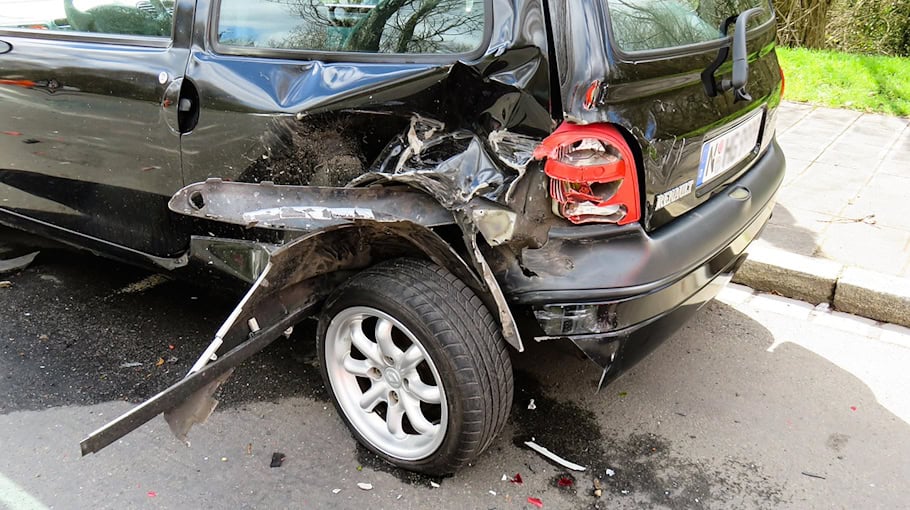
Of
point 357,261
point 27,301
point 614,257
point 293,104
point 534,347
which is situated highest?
point 293,104

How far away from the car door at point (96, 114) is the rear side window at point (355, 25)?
0.25 m

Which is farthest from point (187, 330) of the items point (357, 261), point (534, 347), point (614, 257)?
point (614, 257)

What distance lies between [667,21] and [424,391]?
150cm

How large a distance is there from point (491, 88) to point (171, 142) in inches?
50.7

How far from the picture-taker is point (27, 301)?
12.2 ft

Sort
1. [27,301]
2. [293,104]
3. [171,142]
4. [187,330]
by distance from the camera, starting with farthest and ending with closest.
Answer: [27,301]
[187,330]
[171,142]
[293,104]

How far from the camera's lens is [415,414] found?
2.54 m

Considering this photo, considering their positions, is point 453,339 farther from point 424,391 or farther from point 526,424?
point 526,424

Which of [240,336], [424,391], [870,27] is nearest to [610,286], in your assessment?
[424,391]

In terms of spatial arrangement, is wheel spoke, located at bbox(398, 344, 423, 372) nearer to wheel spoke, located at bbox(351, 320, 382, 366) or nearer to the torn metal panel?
wheel spoke, located at bbox(351, 320, 382, 366)

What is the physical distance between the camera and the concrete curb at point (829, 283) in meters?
3.53

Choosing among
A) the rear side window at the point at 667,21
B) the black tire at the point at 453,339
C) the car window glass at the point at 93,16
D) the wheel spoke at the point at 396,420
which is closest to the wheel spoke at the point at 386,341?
the black tire at the point at 453,339

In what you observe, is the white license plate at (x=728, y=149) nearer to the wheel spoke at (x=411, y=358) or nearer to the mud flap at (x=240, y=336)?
the wheel spoke at (x=411, y=358)

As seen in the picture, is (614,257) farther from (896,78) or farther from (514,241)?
(896,78)
